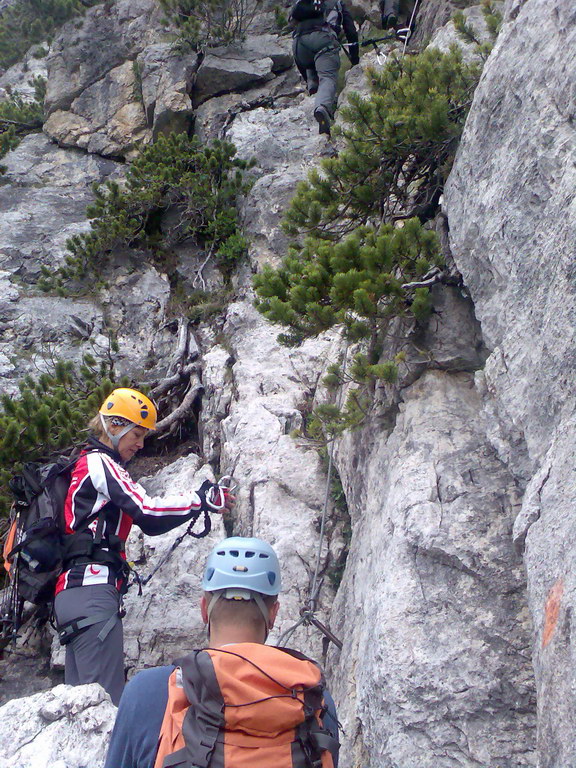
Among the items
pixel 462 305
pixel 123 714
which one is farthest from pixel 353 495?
pixel 123 714

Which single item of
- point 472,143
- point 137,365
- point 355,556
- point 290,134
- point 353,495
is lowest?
point 355,556

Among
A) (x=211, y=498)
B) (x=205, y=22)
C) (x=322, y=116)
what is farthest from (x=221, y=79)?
(x=211, y=498)

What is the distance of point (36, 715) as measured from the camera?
384 cm

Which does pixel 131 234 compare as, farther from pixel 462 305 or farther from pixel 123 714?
pixel 123 714

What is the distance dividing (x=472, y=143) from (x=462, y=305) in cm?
129

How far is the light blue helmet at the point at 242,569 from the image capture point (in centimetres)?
275

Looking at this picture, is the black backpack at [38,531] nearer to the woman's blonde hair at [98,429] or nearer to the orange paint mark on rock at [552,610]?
the woman's blonde hair at [98,429]

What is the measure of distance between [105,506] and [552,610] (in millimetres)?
3355

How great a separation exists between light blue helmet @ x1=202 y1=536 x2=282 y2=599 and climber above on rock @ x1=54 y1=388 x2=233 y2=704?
77.2 inches

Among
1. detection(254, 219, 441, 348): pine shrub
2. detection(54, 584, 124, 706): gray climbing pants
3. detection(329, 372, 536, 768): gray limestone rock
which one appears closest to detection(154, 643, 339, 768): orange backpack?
detection(329, 372, 536, 768): gray limestone rock

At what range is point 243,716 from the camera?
222 cm

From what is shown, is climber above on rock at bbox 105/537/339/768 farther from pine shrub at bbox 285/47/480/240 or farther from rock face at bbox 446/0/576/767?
pine shrub at bbox 285/47/480/240

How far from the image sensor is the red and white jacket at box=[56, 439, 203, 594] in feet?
15.6

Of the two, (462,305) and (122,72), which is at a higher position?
(122,72)
